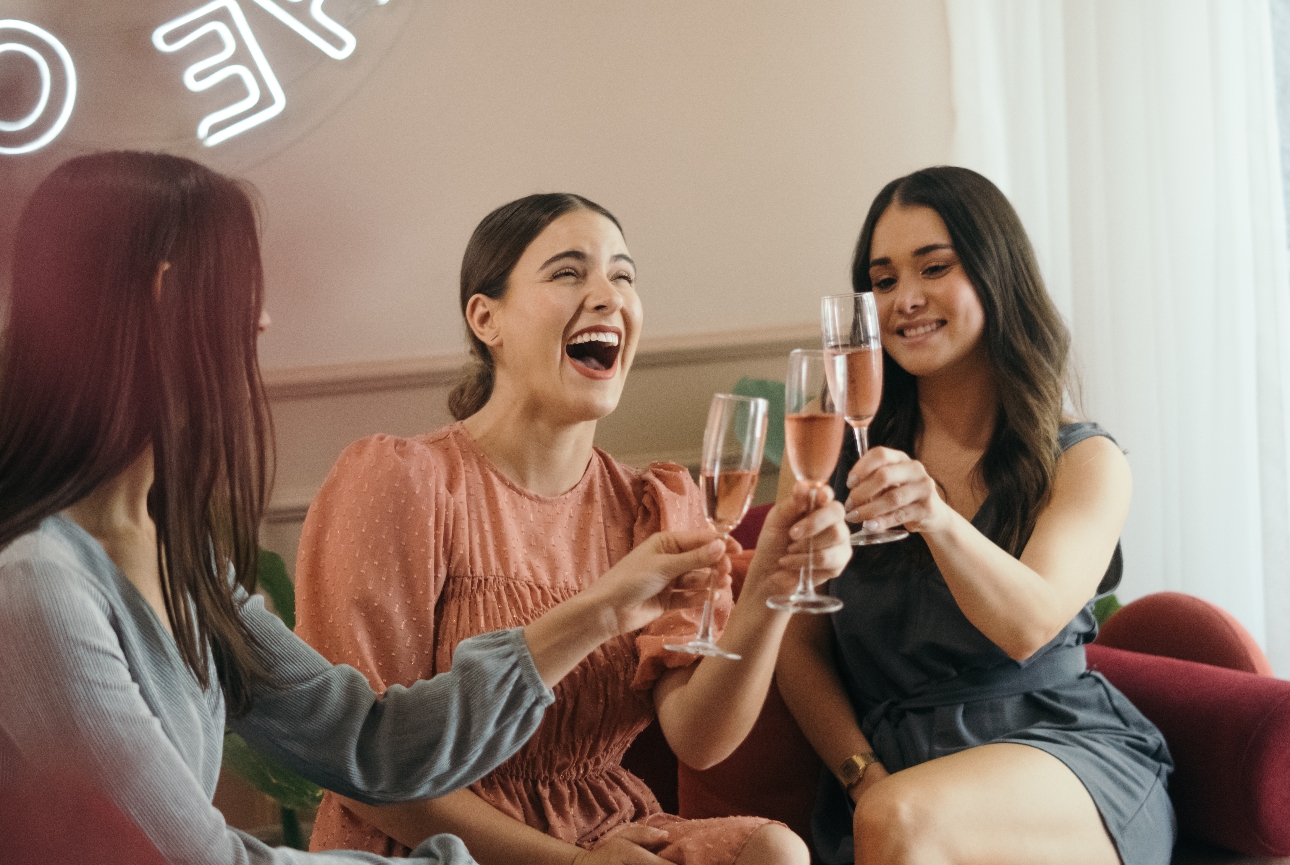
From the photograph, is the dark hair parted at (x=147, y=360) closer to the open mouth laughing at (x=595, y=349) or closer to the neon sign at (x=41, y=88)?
the open mouth laughing at (x=595, y=349)

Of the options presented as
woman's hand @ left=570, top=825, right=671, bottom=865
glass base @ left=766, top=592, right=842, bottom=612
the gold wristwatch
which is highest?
glass base @ left=766, top=592, right=842, bottom=612

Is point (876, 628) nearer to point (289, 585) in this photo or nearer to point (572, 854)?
point (572, 854)

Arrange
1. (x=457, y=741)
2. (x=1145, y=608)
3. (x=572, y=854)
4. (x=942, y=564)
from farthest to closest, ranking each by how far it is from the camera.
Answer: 1. (x=1145, y=608)
2. (x=942, y=564)
3. (x=572, y=854)
4. (x=457, y=741)

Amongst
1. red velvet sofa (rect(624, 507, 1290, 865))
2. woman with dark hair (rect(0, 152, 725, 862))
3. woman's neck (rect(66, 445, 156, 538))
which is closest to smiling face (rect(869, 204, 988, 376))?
red velvet sofa (rect(624, 507, 1290, 865))

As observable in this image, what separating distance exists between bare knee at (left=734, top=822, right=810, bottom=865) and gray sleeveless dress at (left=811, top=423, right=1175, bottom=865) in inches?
14.4

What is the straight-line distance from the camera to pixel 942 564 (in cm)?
143

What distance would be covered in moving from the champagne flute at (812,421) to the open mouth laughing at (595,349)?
41 centimetres

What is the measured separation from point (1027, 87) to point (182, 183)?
2.10m

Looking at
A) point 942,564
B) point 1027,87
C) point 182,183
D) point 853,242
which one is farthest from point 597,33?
point 182,183

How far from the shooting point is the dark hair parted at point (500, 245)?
1.53 metres

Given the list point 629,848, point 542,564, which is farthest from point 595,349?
point 629,848

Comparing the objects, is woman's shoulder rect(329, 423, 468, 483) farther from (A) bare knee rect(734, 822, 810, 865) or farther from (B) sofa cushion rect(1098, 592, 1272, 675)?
(B) sofa cushion rect(1098, 592, 1272, 675)

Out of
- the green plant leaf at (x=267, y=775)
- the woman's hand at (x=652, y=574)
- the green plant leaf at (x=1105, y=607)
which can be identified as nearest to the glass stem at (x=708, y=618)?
the woman's hand at (x=652, y=574)

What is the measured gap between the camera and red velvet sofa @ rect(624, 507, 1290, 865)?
1.54 m
